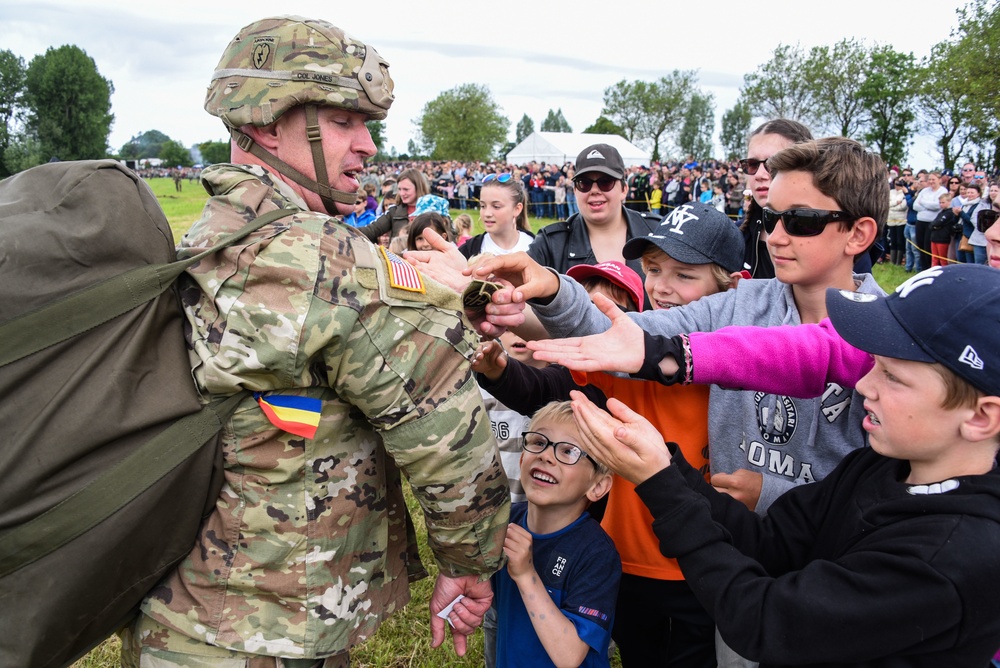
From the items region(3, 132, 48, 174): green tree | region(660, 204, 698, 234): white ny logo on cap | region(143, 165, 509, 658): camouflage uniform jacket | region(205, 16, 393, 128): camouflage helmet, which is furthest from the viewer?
region(3, 132, 48, 174): green tree

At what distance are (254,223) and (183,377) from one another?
1.44ft

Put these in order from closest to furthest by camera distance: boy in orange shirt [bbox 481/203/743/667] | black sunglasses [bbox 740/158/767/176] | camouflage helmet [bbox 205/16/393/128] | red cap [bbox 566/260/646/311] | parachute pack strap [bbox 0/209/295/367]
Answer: parachute pack strap [bbox 0/209/295/367] → camouflage helmet [bbox 205/16/393/128] → boy in orange shirt [bbox 481/203/743/667] → red cap [bbox 566/260/646/311] → black sunglasses [bbox 740/158/767/176]

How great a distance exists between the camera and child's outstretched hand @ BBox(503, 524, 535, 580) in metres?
2.45

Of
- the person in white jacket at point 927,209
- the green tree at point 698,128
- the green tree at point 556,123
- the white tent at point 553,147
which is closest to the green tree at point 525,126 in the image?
the green tree at point 556,123

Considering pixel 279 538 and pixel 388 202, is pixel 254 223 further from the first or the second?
A: pixel 388 202

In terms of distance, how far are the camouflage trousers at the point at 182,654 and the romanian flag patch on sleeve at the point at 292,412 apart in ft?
2.13

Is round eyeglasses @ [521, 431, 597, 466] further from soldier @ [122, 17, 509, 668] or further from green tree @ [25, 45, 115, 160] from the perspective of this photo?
green tree @ [25, 45, 115, 160]

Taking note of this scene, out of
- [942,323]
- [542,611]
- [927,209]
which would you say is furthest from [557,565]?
[927,209]

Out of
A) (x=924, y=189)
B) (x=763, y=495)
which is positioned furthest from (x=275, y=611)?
(x=924, y=189)

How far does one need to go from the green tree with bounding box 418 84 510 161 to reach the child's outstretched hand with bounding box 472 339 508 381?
78.2m

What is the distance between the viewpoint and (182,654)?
1.83 meters

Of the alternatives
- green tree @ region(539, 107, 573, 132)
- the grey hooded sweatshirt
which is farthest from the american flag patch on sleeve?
green tree @ region(539, 107, 573, 132)

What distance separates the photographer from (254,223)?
68.3 inches

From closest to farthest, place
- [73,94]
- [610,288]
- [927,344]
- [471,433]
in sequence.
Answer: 1. [927,344]
2. [471,433]
3. [610,288]
4. [73,94]
